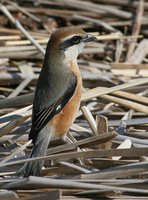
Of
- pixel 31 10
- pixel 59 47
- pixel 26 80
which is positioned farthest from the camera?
pixel 31 10

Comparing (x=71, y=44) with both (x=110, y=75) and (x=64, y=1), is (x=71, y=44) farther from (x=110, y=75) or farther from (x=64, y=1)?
(x=64, y=1)

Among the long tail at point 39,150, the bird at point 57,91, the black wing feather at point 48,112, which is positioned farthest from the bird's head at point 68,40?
the long tail at point 39,150

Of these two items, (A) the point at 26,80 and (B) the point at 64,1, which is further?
(B) the point at 64,1

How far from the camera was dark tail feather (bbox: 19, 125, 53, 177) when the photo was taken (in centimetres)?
567

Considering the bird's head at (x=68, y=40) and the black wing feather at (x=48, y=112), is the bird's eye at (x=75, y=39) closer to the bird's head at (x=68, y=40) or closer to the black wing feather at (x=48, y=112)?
the bird's head at (x=68, y=40)

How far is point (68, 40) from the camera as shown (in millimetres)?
6812

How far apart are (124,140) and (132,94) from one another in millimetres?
987

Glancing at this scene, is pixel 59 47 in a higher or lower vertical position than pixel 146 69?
higher

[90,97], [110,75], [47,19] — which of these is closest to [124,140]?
[90,97]

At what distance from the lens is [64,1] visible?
375 inches

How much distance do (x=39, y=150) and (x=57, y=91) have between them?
2.36 feet

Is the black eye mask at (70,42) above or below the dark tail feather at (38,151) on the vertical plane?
above

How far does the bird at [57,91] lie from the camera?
6.20m

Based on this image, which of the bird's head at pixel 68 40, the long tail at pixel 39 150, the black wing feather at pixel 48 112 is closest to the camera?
the long tail at pixel 39 150
